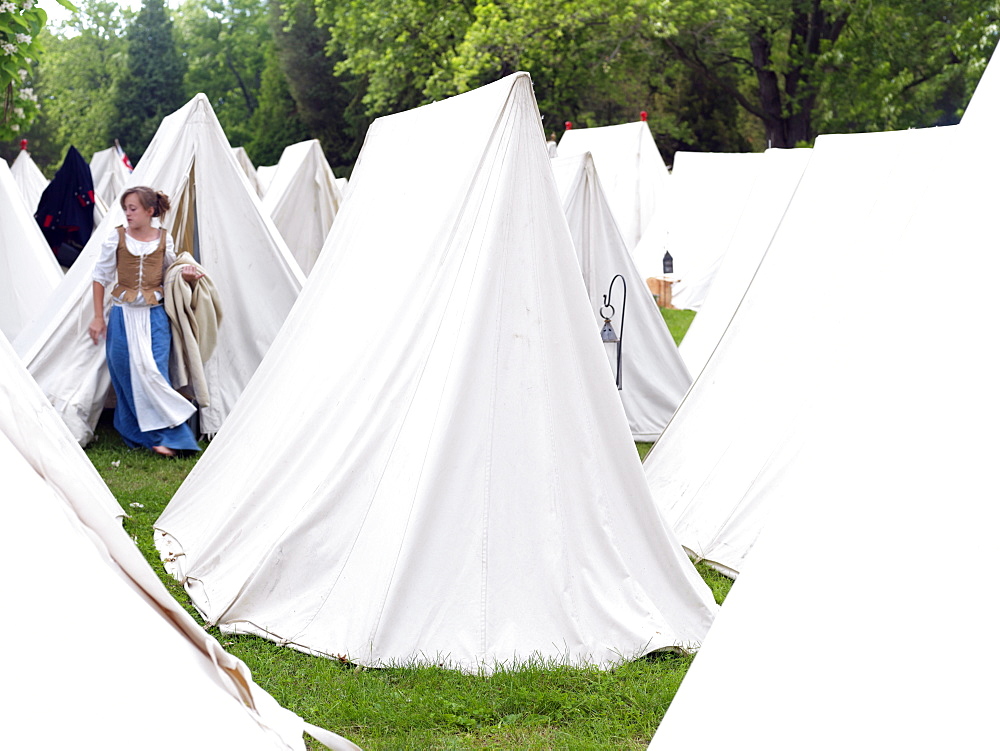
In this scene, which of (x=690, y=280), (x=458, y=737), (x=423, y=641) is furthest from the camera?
(x=690, y=280)

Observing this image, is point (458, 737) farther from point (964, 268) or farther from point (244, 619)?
point (964, 268)

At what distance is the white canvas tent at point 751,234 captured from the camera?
22.2 feet

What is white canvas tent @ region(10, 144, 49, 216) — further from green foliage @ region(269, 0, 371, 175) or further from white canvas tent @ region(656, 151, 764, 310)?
green foliage @ region(269, 0, 371, 175)

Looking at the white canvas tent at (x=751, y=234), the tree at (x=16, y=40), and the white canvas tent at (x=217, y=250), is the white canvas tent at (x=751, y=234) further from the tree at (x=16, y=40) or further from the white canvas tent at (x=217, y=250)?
the tree at (x=16, y=40)

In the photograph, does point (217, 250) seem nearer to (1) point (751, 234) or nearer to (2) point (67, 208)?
(1) point (751, 234)

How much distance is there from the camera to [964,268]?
1.74m

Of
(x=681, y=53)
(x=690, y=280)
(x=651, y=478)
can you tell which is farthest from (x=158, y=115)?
(x=651, y=478)

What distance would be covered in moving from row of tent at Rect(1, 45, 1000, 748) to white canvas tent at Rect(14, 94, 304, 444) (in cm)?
238

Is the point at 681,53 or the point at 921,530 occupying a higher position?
the point at 681,53

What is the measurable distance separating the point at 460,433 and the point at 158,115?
42503 millimetres

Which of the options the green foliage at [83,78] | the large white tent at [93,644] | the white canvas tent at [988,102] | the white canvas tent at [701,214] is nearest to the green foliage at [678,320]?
the white canvas tent at [701,214]

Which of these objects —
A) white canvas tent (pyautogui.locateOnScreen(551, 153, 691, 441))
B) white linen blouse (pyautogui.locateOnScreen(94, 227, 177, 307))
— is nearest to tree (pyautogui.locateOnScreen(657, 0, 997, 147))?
white canvas tent (pyautogui.locateOnScreen(551, 153, 691, 441))

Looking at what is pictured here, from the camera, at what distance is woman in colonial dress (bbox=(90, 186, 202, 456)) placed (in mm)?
6898

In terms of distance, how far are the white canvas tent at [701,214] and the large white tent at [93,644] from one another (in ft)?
43.4
